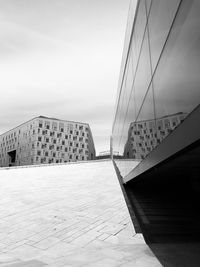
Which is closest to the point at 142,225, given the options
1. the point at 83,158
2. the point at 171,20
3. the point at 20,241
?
the point at 20,241

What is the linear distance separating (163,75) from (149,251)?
11.2 feet

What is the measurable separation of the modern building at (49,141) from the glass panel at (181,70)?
3340 inches

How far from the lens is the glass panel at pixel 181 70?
10.9 ft

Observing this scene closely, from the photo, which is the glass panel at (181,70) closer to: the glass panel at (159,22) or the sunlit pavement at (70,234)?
the glass panel at (159,22)

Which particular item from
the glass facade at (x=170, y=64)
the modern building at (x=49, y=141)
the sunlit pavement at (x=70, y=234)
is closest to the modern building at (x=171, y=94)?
the glass facade at (x=170, y=64)

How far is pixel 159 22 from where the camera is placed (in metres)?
5.12

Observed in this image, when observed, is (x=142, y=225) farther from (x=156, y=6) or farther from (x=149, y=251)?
(x=156, y=6)

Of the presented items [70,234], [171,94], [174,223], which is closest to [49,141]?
[174,223]

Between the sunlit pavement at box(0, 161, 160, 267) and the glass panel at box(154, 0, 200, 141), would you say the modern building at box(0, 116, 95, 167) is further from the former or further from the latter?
the glass panel at box(154, 0, 200, 141)

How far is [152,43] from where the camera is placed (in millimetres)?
5727

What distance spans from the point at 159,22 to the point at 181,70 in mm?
1822

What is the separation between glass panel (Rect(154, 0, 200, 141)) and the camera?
3.32m

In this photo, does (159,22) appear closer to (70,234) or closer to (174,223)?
(70,234)

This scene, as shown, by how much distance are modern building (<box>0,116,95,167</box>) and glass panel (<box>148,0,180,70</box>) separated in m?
84.0
